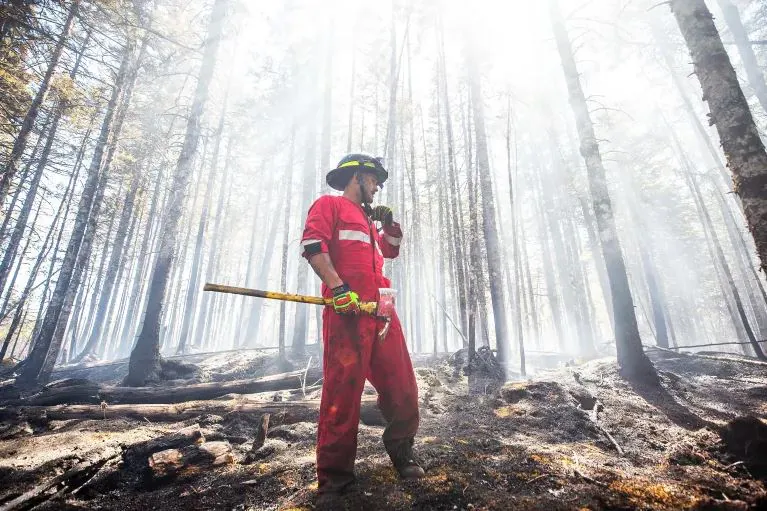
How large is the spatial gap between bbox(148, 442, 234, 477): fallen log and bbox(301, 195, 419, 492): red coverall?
5.85ft

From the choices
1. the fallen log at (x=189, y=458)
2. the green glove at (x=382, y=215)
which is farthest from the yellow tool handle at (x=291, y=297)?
the fallen log at (x=189, y=458)

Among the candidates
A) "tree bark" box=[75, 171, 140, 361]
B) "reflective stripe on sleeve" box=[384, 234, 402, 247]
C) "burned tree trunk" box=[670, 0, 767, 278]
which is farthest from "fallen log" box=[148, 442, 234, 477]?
"tree bark" box=[75, 171, 140, 361]

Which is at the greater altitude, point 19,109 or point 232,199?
point 232,199

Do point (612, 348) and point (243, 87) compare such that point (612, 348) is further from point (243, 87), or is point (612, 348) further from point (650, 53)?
point (243, 87)

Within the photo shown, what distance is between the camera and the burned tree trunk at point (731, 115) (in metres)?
3.44

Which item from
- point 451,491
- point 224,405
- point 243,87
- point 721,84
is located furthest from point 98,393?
point 243,87

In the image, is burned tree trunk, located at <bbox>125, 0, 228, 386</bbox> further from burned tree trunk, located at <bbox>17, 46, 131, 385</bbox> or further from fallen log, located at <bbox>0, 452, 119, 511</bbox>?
fallen log, located at <bbox>0, 452, 119, 511</bbox>

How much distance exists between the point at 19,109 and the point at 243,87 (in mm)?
16492

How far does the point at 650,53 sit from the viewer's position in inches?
638

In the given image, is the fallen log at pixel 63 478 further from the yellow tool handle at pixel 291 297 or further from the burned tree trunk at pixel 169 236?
the burned tree trunk at pixel 169 236

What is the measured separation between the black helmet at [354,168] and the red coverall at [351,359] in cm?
32

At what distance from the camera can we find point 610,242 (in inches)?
317

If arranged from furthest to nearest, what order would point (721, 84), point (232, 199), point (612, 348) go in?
point (232, 199) < point (612, 348) < point (721, 84)

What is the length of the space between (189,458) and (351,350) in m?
2.34
